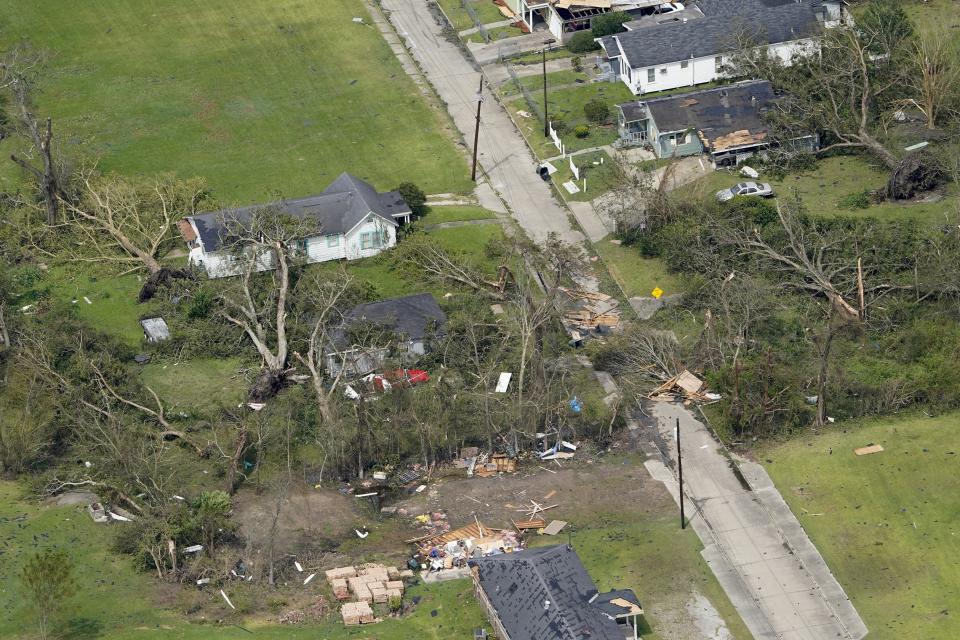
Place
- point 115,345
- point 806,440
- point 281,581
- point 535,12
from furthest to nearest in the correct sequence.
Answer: point 535,12
point 115,345
point 806,440
point 281,581

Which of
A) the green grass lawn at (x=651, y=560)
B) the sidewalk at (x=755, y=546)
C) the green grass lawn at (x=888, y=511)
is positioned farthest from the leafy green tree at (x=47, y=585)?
Answer: the green grass lawn at (x=888, y=511)

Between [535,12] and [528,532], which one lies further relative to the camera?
[535,12]

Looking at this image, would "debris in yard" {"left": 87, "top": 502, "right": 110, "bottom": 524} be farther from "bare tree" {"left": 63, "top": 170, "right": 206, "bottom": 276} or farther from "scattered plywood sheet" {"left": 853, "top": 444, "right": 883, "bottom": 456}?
"scattered plywood sheet" {"left": 853, "top": 444, "right": 883, "bottom": 456}

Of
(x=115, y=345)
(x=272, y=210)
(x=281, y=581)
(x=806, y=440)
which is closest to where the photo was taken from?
(x=281, y=581)

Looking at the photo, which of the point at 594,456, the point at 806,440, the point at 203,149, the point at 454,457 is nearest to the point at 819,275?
the point at 806,440

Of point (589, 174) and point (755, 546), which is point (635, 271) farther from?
point (755, 546)

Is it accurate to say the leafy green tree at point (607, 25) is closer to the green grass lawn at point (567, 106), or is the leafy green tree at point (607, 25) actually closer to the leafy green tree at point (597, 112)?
the green grass lawn at point (567, 106)

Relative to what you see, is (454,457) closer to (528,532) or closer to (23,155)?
(528,532)
